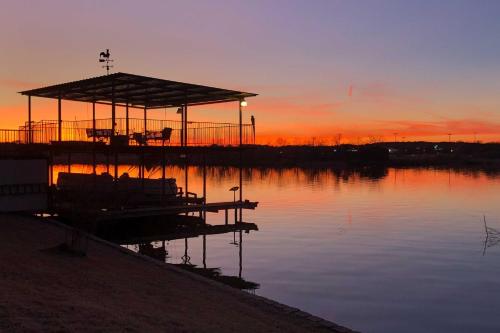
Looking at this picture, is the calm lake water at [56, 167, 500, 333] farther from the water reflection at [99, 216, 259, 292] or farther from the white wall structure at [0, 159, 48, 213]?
the white wall structure at [0, 159, 48, 213]

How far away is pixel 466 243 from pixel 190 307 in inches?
846

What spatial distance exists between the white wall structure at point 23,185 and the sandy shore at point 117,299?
28.0 ft

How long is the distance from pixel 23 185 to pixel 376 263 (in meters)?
17.4

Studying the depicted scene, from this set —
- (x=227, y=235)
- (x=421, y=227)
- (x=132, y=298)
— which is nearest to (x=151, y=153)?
A: (x=227, y=235)

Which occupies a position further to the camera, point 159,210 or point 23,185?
point 159,210

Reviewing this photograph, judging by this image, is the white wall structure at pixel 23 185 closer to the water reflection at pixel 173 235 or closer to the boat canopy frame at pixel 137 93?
the water reflection at pixel 173 235

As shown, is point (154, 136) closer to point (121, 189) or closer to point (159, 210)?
point (121, 189)

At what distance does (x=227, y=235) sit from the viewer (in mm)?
31031

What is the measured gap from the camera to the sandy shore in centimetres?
851

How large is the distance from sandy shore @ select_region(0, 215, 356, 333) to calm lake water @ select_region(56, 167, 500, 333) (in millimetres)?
3574

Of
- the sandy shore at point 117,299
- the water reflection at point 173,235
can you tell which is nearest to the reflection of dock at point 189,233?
the water reflection at point 173,235

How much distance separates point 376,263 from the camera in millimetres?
23375

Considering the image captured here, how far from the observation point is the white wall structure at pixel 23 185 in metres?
25.6

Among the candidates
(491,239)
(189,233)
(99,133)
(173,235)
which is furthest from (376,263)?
(99,133)
